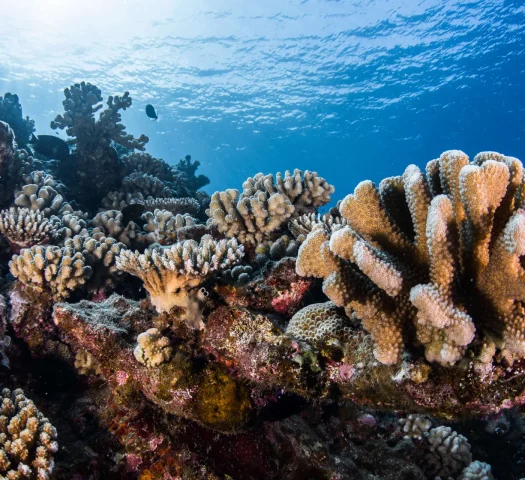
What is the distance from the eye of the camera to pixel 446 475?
3943mm

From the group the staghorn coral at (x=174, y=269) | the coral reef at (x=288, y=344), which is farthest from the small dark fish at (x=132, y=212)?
the staghorn coral at (x=174, y=269)

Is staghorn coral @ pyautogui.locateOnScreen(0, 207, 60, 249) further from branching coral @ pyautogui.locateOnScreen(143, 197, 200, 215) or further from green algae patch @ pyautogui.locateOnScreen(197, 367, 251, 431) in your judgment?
green algae patch @ pyautogui.locateOnScreen(197, 367, 251, 431)

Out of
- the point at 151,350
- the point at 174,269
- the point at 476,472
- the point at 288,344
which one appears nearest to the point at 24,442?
the point at 151,350

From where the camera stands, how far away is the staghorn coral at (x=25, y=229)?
15.0 ft

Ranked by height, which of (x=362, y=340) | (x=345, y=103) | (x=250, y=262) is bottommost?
(x=362, y=340)

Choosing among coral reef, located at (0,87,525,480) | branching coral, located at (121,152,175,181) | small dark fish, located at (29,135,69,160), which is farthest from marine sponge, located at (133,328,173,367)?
small dark fish, located at (29,135,69,160)

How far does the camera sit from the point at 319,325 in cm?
275

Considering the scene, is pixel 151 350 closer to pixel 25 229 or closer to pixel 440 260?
pixel 440 260

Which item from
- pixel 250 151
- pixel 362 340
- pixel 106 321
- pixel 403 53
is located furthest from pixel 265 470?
pixel 250 151

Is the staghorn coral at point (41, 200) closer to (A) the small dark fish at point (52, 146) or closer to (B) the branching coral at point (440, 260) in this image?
(A) the small dark fish at point (52, 146)

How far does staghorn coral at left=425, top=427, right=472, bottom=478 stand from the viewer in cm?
396

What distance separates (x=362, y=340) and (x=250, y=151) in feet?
253

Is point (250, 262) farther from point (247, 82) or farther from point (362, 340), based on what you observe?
point (247, 82)

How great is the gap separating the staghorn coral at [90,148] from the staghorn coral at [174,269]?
6381 mm
